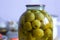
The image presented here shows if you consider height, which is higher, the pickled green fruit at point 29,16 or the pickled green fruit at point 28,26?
the pickled green fruit at point 29,16

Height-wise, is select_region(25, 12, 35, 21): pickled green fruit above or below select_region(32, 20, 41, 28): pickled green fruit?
above

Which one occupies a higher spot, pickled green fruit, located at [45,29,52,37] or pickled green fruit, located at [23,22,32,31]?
pickled green fruit, located at [23,22,32,31]

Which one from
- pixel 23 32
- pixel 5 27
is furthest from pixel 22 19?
pixel 5 27

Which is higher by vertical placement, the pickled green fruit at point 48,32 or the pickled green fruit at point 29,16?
the pickled green fruit at point 29,16

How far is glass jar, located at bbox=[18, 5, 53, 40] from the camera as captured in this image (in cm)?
49

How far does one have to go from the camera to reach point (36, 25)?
0.49 meters

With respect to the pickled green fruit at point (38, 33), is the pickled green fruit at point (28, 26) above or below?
above

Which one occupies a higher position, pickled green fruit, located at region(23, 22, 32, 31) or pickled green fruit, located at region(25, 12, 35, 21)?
pickled green fruit, located at region(25, 12, 35, 21)

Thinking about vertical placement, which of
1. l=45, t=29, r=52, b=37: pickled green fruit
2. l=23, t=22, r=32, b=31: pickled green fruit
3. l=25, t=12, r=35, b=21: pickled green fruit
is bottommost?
l=45, t=29, r=52, b=37: pickled green fruit

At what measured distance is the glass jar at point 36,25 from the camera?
490mm

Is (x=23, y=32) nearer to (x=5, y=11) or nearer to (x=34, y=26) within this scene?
(x=34, y=26)

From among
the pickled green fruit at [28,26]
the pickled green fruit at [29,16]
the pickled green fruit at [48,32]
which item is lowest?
the pickled green fruit at [48,32]

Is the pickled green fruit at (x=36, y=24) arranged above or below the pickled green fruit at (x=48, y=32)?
above

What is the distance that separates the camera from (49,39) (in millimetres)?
514
